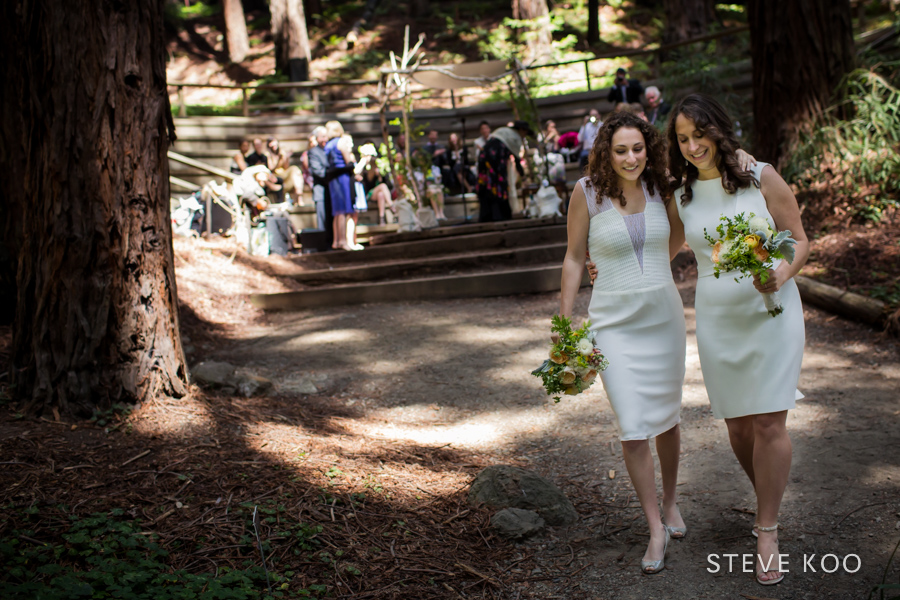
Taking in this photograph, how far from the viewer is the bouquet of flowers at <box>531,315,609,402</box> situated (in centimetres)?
308

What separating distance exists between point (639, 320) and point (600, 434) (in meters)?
1.95

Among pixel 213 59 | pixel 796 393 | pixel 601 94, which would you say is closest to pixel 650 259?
pixel 796 393

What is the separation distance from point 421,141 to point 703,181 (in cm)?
1710

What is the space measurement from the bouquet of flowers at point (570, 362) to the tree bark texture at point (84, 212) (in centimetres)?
274

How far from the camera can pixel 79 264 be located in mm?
4414

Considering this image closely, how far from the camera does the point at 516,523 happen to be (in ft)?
12.0

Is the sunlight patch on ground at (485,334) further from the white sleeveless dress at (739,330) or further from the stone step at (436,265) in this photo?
the white sleeveless dress at (739,330)

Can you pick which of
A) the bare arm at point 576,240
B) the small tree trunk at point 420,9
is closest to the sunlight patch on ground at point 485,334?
the bare arm at point 576,240

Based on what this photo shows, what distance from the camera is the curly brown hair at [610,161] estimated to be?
3.38 m

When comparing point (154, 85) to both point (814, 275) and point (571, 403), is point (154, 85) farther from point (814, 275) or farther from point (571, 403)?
point (814, 275)

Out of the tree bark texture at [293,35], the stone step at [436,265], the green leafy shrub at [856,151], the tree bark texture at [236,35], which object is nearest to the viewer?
the green leafy shrub at [856,151]

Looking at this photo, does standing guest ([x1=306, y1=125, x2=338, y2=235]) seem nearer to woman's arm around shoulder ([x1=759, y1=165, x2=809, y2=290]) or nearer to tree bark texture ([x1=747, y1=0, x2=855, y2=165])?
tree bark texture ([x1=747, y1=0, x2=855, y2=165])

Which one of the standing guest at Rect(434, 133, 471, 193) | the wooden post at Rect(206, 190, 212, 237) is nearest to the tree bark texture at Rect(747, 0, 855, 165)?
the standing guest at Rect(434, 133, 471, 193)

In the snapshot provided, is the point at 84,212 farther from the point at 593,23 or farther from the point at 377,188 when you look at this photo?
the point at 593,23
